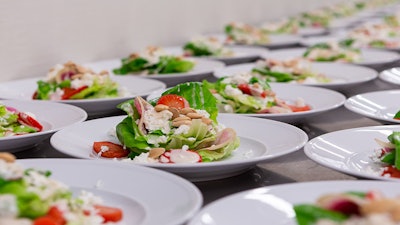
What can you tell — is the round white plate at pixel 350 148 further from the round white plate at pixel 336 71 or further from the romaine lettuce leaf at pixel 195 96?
the round white plate at pixel 336 71

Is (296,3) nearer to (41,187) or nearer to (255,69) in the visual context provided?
(255,69)

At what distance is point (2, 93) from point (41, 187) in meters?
1.34

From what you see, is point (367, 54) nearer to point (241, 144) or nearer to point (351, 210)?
point (241, 144)

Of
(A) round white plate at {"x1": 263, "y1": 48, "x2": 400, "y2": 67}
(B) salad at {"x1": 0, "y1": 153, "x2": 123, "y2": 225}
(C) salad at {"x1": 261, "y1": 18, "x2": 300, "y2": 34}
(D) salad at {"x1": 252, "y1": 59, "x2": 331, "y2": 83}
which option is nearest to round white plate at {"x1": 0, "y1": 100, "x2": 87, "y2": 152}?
(B) salad at {"x1": 0, "y1": 153, "x2": 123, "y2": 225}

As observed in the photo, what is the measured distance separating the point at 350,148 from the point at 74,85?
1.08 m

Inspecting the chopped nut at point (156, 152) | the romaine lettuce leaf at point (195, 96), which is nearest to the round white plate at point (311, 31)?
the romaine lettuce leaf at point (195, 96)

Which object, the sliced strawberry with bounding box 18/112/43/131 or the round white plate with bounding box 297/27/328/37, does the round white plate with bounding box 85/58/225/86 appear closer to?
the sliced strawberry with bounding box 18/112/43/131

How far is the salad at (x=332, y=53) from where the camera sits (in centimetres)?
346

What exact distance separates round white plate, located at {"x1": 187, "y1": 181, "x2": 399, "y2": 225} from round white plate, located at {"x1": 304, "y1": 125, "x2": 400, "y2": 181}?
14 cm

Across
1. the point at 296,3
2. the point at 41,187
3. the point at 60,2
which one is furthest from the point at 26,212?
the point at 296,3

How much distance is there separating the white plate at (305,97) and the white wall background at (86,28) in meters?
0.82

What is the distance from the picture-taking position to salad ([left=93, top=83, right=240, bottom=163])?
5.46 feet

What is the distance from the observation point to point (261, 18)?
6195 mm

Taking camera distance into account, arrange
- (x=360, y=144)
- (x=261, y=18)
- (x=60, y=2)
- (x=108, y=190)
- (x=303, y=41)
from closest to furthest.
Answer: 1. (x=108, y=190)
2. (x=360, y=144)
3. (x=60, y=2)
4. (x=303, y=41)
5. (x=261, y=18)
